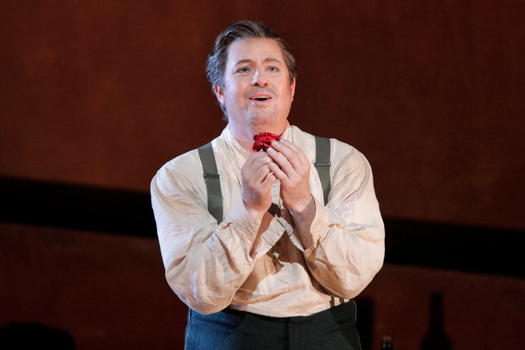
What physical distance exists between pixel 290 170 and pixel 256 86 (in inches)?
10.9

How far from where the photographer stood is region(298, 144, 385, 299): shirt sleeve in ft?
→ 4.66

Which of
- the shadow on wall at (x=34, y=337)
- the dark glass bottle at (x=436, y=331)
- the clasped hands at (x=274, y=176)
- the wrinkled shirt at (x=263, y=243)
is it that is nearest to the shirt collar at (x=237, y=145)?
the wrinkled shirt at (x=263, y=243)

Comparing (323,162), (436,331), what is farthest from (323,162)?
(436,331)

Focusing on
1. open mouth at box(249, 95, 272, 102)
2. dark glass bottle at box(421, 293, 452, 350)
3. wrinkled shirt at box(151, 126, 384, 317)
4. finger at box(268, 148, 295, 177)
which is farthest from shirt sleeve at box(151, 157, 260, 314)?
dark glass bottle at box(421, 293, 452, 350)

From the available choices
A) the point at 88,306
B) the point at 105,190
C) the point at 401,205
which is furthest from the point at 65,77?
the point at 401,205

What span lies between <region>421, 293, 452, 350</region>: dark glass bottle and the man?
109 cm

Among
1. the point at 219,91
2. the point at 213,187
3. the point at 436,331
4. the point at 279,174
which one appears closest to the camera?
the point at 279,174

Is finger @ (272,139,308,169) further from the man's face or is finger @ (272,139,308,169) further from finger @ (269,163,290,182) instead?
the man's face

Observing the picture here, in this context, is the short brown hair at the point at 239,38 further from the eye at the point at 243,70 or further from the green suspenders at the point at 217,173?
the green suspenders at the point at 217,173

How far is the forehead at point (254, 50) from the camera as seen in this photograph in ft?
5.25

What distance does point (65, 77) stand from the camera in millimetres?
2707

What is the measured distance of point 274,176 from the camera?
1360mm

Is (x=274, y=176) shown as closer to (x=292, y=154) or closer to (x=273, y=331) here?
(x=292, y=154)

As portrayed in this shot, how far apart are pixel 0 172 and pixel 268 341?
5.45 feet
